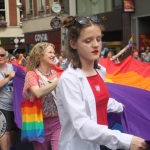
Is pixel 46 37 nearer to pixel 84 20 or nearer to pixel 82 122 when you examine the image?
pixel 84 20

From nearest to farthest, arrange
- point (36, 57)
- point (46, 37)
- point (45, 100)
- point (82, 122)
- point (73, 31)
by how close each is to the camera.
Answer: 1. point (82, 122)
2. point (73, 31)
3. point (45, 100)
4. point (36, 57)
5. point (46, 37)

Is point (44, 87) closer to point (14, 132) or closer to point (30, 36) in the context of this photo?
point (14, 132)

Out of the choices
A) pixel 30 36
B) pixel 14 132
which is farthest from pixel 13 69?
pixel 30 36

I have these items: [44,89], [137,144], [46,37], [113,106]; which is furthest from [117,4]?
[137,144]

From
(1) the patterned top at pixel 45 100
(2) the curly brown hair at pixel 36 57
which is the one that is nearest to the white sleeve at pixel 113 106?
(1) the patterned top at pixel 45 100

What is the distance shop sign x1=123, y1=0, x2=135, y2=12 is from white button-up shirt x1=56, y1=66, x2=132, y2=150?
589 inches

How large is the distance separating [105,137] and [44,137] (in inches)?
75.9

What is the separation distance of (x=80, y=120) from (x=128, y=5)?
15395 millimetres

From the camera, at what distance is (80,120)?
226 cm

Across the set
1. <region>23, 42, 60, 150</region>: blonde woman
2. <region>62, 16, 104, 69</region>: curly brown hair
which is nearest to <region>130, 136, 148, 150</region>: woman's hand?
<region>62, 16, 104, 69</region>: curly brown hair

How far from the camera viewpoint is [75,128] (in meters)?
2.28

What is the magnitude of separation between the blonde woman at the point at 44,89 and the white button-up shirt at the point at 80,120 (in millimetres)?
1293

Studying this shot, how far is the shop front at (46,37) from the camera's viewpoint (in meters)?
25.8

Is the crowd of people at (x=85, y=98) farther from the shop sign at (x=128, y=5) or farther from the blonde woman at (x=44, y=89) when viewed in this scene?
the shop sign at (x=128, y=5)
